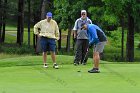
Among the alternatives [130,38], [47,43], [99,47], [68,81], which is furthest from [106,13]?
[68,81]

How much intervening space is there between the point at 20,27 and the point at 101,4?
19400 millimetres

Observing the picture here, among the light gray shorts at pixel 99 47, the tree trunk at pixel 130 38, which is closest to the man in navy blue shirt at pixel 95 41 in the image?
the light gray shorts at pixel 99 47

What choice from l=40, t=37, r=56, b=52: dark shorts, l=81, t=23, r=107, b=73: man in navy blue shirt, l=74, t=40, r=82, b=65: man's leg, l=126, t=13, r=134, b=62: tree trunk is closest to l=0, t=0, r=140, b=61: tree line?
l=126, t=13, r=134, b=62: tree trunk

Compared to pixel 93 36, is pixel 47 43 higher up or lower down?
lower down

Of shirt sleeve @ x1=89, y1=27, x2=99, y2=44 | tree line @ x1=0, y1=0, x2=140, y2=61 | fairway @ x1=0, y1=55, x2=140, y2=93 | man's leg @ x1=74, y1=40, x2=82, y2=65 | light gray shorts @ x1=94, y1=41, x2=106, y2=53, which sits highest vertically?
tree line @ x1=0, y1=0, x2=140, y2=61

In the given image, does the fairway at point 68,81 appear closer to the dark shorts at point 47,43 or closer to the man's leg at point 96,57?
the man's leg at point 96,57

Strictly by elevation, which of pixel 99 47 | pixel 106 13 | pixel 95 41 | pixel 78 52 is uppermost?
pixel 106 13

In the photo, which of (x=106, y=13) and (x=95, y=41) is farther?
(x=106, y=13)

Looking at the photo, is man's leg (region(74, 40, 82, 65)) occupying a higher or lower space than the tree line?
lower

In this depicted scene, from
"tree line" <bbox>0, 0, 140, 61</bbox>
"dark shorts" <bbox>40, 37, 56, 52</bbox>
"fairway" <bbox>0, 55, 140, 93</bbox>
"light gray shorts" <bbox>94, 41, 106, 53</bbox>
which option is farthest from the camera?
"tree line" <bbox>0, 0, 140, 61</bbox>

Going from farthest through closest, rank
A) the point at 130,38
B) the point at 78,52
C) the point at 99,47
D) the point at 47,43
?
the point at 130,38 < the point at 78,52 < the point at 47,43 < the point at 99,47

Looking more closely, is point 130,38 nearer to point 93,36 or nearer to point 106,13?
point 106,13

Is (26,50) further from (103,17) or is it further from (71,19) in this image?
(103,17)

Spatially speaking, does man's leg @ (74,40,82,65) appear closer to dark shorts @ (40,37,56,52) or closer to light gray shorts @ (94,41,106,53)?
dark shorts @ (40,37,56,52)
